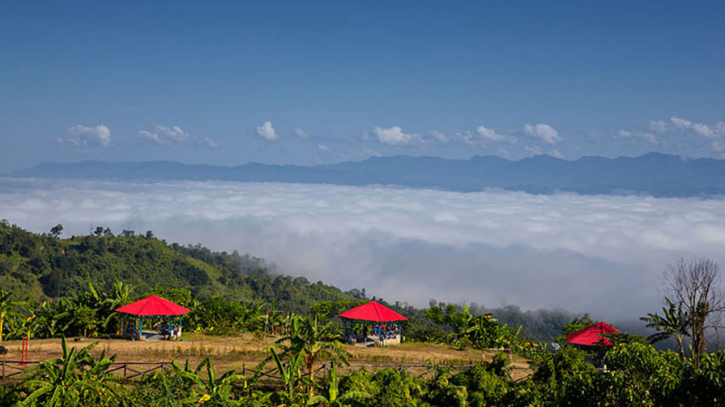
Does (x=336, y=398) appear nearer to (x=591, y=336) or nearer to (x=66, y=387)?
(x=66, y=387)

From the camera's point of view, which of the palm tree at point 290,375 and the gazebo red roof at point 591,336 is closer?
the palm tree at point 290,375

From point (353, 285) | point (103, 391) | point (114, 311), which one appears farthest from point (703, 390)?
point (353, 285)

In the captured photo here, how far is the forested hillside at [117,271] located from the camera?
8319 cm

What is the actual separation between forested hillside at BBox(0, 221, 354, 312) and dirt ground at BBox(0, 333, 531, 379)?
4981cm

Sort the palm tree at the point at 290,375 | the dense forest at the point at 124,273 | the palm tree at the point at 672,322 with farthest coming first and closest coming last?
the dense forest at the point at 124,273 → the palm tree at the point at 672,322 → the palm tree at the point at 290,375

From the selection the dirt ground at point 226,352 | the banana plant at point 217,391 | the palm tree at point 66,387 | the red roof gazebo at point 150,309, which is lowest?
the dirt ground at point 226,352

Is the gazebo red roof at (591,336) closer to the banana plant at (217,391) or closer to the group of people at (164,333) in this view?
the banana plant at (217,391)

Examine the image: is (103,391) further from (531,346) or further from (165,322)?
(531,346)

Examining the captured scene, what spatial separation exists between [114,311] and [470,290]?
15760 centimetres

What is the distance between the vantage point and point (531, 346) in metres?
38.3

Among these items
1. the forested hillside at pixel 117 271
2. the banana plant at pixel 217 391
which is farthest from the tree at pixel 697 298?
the forested hillside at pixel 117 271

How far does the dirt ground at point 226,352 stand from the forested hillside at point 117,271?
49.8 m

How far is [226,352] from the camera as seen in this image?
3164cm

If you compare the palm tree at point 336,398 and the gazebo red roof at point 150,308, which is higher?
the gazebo red roof at point 150,308
